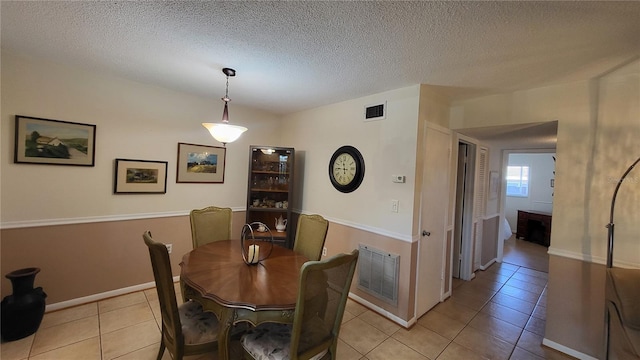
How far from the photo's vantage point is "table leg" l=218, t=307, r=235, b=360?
1.49 metres

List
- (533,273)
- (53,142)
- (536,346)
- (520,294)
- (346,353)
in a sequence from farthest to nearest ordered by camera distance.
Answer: (533,273), (520,294), (53,142), (536,346), (346,353)

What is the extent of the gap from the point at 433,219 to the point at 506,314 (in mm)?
1368

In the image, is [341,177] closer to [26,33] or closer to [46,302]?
[26,33]

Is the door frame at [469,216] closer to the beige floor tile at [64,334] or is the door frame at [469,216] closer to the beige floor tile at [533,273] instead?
the beige floor tile at [533,273]

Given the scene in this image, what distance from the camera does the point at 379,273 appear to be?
9.16ft

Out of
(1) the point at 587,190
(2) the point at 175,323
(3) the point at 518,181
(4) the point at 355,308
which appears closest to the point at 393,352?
(4) the point at 355,308

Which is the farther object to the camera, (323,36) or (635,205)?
(635,205)

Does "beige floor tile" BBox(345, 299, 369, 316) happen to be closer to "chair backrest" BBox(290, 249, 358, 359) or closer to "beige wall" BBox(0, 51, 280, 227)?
"chair backrest" BBox(290, 249, 358, 359)

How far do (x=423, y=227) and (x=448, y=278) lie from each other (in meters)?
1.06

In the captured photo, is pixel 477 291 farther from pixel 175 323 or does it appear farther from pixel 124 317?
pixel 124 317

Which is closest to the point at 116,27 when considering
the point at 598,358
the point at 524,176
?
the point at 598,358

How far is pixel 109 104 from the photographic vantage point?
8.95 ft

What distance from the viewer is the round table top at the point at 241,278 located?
4.92 ft

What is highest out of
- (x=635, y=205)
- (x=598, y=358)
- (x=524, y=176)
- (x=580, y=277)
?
(x=524, y=176)
